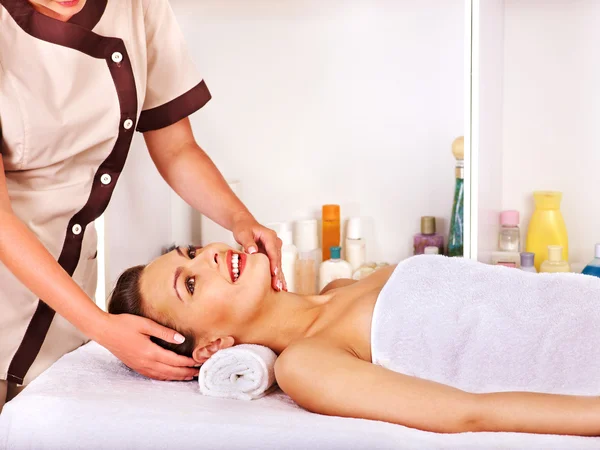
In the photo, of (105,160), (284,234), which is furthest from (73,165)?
(284,234)

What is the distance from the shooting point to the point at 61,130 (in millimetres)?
1380

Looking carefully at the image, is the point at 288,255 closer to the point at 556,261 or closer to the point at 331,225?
the point at 331,225

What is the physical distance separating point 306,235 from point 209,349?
0.94 metres

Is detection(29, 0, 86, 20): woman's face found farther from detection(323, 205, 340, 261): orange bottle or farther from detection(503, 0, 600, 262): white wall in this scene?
detection(503, 0, 600, 262): white wall

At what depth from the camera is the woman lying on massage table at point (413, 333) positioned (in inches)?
46.1

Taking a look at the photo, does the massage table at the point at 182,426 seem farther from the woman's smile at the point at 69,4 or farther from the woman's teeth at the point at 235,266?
the woman's smile at the point at 69,4

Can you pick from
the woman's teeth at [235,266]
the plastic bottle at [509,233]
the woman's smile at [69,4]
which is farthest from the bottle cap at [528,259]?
the woman's smile at [69,4]

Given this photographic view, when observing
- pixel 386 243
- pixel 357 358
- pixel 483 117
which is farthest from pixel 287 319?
pixel 386 243

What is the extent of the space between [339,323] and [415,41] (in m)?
1.17

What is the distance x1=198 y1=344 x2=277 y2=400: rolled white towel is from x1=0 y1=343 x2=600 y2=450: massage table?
2cm

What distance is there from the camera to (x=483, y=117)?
1886 millimetres

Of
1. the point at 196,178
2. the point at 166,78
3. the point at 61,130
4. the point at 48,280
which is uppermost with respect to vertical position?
the point at 166,78


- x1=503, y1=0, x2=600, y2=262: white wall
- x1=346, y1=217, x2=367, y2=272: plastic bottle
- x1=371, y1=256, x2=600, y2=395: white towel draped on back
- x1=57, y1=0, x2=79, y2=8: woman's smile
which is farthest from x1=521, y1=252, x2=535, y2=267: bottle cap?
x1=57, y1=0, x2=79, y2=8: woman's smile

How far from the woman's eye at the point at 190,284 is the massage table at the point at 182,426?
0.19 meters
